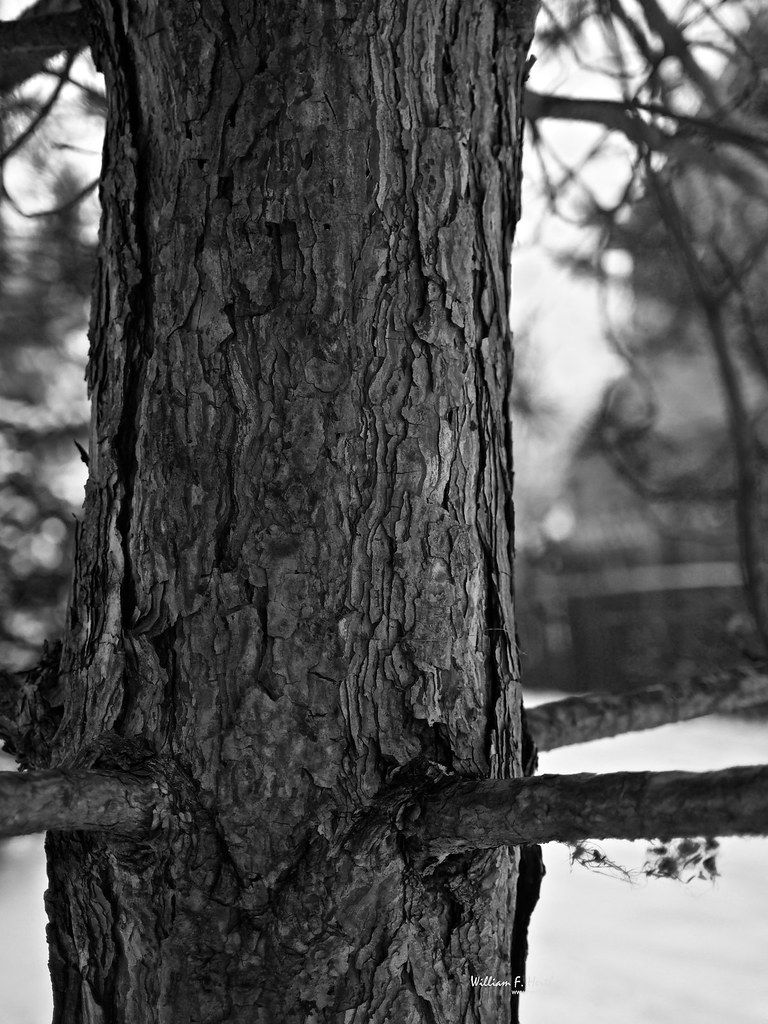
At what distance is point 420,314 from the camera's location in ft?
2.18

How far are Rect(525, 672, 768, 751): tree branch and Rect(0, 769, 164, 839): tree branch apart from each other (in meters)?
0.39

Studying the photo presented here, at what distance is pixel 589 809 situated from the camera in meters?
0.53

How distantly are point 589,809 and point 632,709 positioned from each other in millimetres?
392

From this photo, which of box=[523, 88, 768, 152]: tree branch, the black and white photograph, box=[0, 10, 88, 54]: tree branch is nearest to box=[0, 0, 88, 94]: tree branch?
box=[0, 10, 88, 54]: tree branch

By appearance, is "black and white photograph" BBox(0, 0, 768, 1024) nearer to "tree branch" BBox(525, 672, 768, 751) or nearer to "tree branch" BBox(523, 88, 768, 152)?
"tree branch" BBox(525, 672, 768, 751)

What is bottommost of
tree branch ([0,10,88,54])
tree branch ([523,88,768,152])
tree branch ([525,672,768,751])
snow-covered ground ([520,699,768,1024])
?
snow-covered ground ([520,699,768,1024])

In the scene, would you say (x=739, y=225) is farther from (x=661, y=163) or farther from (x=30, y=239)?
(x=30, y=239)

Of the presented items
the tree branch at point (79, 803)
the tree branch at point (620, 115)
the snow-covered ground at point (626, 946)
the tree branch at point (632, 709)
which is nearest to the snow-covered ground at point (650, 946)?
the snow-covered ground at point (626, 946)

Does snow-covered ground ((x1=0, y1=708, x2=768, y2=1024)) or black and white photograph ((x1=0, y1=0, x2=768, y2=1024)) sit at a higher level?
black and white photograph ((x1=0, y1=0, x2=768, y2=1024))

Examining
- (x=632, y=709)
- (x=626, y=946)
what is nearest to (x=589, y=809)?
(x=632, y=709)

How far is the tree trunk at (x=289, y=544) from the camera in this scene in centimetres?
61

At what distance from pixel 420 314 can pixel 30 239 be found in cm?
153

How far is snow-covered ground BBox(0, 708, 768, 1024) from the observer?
4.68 feet

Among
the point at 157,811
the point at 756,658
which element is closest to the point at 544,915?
the point at 756,658
